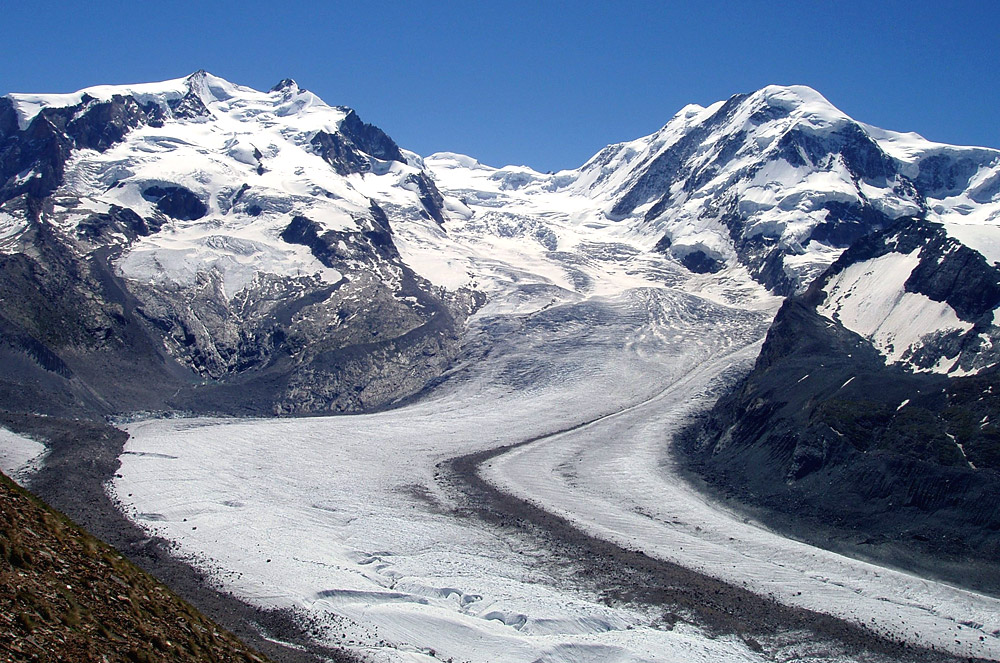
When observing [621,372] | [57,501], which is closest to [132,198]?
[621,372]

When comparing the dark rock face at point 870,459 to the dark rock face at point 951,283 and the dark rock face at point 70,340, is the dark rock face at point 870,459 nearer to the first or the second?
the dark rock face at point 951,283

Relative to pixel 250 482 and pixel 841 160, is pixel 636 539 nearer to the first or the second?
pixel 250 482

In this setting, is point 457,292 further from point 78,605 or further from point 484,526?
point 78,605

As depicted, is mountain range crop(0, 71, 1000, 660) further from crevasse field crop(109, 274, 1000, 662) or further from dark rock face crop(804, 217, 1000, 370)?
crevasse field crop(109, 274, 1000, 662)

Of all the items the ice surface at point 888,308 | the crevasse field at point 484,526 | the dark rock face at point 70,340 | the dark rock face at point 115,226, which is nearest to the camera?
the crevasse field at point 484,526

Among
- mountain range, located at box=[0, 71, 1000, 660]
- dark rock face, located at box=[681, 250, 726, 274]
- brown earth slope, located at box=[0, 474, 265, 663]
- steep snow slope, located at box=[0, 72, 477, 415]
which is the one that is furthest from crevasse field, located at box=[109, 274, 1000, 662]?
dark rock face, located at box=[681, 250, 726, 274]

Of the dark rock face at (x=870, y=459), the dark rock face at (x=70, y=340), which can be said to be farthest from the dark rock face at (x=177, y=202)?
the dark rock face at (x=870, y=459)
